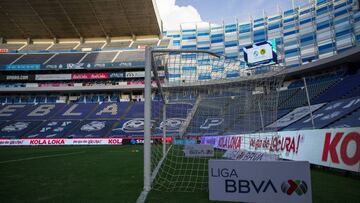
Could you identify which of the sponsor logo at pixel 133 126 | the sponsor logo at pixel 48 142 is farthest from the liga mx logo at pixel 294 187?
the sponsor logo at pixel 48 142

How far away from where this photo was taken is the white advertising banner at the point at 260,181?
156 inches

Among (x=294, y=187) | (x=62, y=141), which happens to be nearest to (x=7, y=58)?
(x=62, y=141)

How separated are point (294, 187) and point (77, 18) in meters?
46.8

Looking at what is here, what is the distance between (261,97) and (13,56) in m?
48.9

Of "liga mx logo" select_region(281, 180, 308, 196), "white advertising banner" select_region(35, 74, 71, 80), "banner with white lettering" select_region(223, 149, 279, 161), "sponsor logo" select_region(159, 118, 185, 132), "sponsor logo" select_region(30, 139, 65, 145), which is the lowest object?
"sponsor logo" select_region(30, 139, 65, 145)

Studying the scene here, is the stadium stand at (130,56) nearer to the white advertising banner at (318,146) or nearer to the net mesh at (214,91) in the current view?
the white advertising banner at (318,146)

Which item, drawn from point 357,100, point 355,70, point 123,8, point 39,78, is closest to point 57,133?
point 39,78

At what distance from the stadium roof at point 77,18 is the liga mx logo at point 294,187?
39028 millimetres

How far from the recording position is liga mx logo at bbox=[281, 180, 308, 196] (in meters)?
Answer: 3.94

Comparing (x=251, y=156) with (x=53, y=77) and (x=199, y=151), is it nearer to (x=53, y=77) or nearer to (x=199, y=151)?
(x=199, y=151)

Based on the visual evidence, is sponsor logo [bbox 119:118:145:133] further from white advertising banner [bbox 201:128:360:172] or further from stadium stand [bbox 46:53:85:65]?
white advertising banner [bbox 201:128:360:172]

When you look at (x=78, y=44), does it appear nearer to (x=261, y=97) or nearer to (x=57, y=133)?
(x=57, y=133)

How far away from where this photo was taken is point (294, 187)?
3.99m

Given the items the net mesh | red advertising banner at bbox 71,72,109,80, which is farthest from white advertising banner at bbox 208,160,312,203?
red advertising banner at bbox 71,72,109,80
